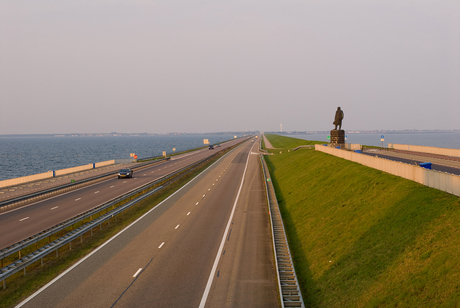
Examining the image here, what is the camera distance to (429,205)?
18250 mm

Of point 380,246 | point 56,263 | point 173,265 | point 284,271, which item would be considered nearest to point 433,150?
point 380,246

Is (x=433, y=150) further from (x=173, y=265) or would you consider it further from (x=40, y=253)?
(x=40, y=253)

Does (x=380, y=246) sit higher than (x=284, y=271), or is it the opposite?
(x=380, y=246)

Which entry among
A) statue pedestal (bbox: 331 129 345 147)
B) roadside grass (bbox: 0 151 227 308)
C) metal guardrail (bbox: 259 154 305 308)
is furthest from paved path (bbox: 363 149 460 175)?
roadside grass (bbox: 0 151 227 308)

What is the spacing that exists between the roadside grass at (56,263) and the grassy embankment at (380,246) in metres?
13.5

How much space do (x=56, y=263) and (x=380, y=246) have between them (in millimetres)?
Result: 18413

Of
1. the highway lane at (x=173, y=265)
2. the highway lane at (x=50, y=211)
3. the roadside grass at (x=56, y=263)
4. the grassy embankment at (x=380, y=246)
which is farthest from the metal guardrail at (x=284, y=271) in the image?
the highway lane at (x=50, y=211)

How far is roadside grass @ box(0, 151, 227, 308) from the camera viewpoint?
16359mm

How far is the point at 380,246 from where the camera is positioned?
17.4 meters

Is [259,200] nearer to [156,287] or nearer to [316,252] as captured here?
[316,252]

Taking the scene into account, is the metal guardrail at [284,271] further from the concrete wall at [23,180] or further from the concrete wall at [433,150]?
the concrete wall at [23,180]

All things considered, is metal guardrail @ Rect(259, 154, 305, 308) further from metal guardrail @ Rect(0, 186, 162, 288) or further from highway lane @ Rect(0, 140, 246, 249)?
highway lane @ Rect(0, 140, 246, 249)

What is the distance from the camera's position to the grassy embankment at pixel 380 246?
13234 millimetres

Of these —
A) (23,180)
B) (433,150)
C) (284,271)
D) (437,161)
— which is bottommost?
(284,271)
